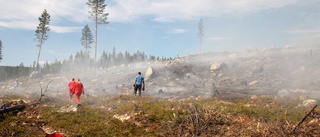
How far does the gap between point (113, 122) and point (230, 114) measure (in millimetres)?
5389

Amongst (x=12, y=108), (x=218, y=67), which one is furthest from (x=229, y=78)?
(x=12, y=108)

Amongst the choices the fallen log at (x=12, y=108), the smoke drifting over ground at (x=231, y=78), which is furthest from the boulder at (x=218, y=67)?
the fallen log at (x=12, y=108)

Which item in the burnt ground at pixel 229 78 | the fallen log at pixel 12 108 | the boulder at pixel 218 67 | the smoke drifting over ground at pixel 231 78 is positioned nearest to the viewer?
the fallen log at pixel 12 108

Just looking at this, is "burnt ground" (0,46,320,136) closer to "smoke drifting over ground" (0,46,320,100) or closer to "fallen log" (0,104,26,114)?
"smoke drifting over ground" (0,46,320,100)

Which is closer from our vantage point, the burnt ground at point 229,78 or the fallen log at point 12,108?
the fallen log at point 12,108

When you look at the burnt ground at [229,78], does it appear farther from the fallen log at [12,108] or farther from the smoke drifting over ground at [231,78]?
the fallen log at [12,108]

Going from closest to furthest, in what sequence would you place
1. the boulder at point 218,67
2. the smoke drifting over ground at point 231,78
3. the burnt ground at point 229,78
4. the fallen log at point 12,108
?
the fallen log at point 12,108 → the burnt ground at point 229,78 → the smoke drifting over ground at point 231,78 → the boulder at point 218,67

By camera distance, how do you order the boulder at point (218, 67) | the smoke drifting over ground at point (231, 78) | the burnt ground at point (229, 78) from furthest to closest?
the boulder at point (218, 67) → the smoke drifting over ground at point (231, 78) → the burnt ground at point (229, 78)

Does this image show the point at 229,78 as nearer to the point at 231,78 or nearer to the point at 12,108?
the point at 231,78

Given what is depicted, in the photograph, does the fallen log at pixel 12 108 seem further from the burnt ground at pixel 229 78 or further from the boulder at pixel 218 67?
the boulder at pixel 218 67

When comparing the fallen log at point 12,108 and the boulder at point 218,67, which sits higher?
the boulder at point 218,67

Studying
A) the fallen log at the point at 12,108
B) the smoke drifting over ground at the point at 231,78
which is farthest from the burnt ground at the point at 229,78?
the fallen log at the point at 12,108

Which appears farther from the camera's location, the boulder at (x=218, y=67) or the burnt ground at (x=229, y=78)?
the boulder at (x=218, y=67)

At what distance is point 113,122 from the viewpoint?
37.2 feet
